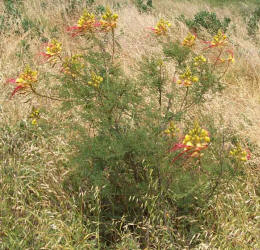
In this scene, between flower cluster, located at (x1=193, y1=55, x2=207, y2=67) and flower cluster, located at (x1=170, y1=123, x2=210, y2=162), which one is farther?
flower cluster, located at (x1=193, y1=55, x2=207, y2=67)

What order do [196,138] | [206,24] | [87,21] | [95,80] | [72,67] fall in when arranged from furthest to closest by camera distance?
[206,24] < [87,21] < [72,67] < [95,80] < [196,138]

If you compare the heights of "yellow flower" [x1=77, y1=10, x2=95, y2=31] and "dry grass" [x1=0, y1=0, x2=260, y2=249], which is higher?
"yellow flower" [x1=77, y1=10, x2=95, y2=31]

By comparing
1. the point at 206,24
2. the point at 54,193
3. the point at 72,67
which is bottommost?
the point at 54,193

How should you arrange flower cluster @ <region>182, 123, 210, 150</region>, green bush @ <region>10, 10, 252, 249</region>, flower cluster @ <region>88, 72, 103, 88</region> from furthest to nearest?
green bush @ <region>10, 10, 252, 249</region>, flower cluster @ <region>88, 72, 103, 88</region>, flower cluster @ <region>182, 123, 210, 150</region>

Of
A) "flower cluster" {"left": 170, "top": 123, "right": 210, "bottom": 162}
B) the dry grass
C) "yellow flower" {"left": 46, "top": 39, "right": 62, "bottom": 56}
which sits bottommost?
the dry grass

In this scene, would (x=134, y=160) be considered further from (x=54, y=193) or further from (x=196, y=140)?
(x=196, y=140)

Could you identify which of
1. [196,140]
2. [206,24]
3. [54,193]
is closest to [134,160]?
[54,193]

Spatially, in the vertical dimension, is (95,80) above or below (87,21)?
below

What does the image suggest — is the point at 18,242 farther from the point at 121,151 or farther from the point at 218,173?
the point at 218,173

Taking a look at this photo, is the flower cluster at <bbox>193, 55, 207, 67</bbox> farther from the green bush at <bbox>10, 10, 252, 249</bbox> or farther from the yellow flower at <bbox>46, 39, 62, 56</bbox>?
the yellow flower at <bbox>46, 39, 62, 56</bbox>

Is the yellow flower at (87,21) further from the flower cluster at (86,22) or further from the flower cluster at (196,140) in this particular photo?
the flower cluster at (196,140)

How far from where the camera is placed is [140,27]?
233 inches

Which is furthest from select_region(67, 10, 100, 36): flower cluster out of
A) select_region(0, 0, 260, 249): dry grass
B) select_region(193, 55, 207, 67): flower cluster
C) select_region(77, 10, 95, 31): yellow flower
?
select_region(0, 0, 260, 249): dry grass

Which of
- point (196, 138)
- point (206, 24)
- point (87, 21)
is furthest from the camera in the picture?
point (206, 24)
